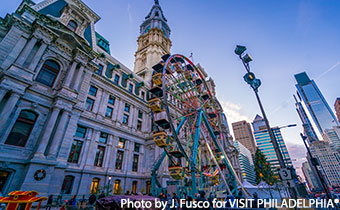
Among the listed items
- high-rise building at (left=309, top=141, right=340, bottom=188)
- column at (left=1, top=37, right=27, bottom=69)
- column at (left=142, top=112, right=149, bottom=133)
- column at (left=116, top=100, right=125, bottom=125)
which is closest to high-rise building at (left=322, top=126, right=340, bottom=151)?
high-rise building at (left=309, top=141, right=340, bottom=188)

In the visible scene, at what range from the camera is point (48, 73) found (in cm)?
1973

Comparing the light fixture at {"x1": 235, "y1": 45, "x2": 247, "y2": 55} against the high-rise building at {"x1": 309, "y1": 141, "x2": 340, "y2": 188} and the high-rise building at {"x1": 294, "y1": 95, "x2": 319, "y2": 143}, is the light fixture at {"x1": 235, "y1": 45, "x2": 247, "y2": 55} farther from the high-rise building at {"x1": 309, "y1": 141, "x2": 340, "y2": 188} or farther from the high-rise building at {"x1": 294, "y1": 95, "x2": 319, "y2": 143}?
the high-rise building at {"x1": 309, "y1": 141, "x2": 340, "y2": 188}

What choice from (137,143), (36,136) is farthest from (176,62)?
(36,136)

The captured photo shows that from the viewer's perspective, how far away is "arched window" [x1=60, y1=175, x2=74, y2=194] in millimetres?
18231

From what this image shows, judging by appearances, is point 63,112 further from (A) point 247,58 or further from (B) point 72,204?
(A) point 247,58

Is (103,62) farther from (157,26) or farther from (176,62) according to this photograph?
(157,26)

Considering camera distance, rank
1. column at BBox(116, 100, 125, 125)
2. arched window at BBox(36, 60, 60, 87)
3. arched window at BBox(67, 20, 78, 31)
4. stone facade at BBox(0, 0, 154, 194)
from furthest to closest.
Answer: column at BBox(116, 100, 125, 125) → arched window at BBox(67, 20, 78, 31) → arched window at BBox(36, 60, 60, 87) → stone facade at BBox(0, 0, 154, 194)

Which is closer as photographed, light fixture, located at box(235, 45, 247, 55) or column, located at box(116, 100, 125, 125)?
light fixture, located at box(235, 45, 247, 55)

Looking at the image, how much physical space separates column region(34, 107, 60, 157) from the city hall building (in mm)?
82

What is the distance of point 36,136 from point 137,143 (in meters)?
14.9

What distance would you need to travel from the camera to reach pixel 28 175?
14.4m

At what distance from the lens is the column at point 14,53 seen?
1614 cm

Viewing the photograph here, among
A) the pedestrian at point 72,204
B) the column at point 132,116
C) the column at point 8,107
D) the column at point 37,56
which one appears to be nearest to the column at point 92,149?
the pedestrian at point 72,204

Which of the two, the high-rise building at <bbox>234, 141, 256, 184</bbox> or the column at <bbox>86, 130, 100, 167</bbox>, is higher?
the high-rise building at <bbox>234, 141, 256, 184</bbox>
